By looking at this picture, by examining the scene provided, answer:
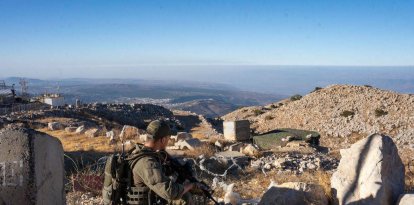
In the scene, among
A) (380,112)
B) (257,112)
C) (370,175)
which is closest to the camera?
(370,175)

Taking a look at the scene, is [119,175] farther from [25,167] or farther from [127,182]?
[25,167]

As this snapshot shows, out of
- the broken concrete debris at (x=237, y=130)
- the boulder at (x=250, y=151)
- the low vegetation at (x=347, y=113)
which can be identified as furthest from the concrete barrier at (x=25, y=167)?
the low vegetation at (x=347, y=113)

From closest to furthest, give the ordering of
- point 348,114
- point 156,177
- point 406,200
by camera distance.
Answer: point 156,177 → point 406,200 → point 348,114

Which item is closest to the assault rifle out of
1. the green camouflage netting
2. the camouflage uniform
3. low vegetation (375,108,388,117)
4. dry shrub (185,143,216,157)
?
the camouflage uniform

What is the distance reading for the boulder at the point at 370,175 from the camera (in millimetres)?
5559

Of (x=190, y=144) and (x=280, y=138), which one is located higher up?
(x=190, y=144)

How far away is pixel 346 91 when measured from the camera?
1468 inches

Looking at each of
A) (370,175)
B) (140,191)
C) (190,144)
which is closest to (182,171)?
(140,191)

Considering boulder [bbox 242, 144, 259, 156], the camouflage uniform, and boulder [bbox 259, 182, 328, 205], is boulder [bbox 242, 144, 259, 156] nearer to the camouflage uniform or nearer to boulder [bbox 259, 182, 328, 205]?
boulder [bbox 259, 182, 328, 205]

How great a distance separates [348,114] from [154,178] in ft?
96.3

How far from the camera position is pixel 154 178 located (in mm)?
4805

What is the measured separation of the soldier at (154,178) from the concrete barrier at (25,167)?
3.46 ft

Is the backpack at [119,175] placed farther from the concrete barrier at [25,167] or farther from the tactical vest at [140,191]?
the concrete barrier at [25,167]

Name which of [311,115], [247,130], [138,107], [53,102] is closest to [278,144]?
[247,130]
